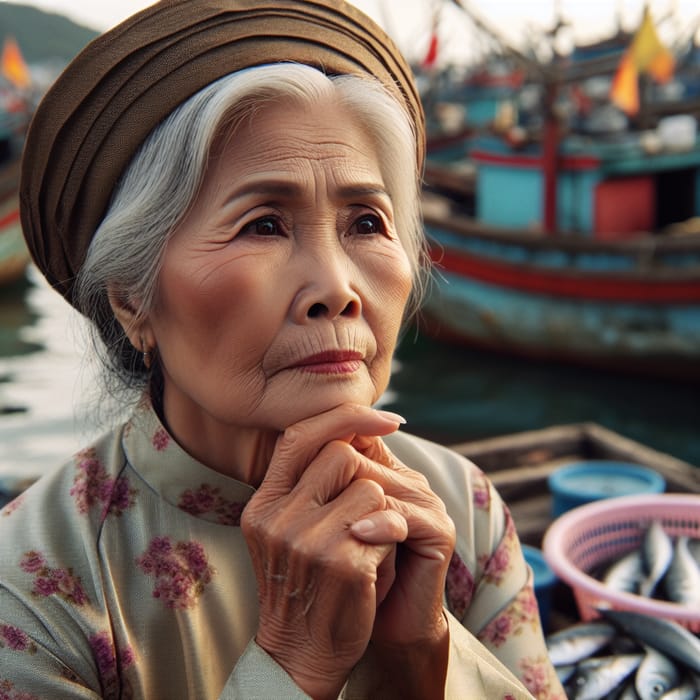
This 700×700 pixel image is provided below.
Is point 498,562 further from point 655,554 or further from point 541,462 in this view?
point 541,462

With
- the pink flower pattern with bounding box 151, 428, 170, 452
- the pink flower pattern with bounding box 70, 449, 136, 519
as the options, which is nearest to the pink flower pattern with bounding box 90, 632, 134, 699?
the pink flower pattern with bounding box 70, 449, 136, 519

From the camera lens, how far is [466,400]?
10.6 meters

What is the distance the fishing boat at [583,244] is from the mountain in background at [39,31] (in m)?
86.7

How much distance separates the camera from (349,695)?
139 cm

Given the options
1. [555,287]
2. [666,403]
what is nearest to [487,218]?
[555,287]

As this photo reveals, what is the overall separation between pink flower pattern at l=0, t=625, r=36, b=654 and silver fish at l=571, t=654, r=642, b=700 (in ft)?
5.40

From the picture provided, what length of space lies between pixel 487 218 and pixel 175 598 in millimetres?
10519

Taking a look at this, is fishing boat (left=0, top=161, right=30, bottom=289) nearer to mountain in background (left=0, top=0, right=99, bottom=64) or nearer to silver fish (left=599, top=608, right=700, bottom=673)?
silver fish (left=599, top=608, right=700, bottom=673)

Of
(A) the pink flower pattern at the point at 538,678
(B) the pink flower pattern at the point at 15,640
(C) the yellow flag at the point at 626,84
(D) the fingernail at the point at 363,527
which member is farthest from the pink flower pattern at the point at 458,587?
(C) the yellow flag at the point at 626,84

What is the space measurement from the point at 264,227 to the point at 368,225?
0.21 m

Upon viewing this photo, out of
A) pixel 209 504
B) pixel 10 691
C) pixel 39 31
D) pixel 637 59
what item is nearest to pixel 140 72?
pixel 209 504

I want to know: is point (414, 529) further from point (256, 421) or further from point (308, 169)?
point (308, 169)

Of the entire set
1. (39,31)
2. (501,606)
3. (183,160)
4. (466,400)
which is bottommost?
(466,400)

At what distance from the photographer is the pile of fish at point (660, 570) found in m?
2.82
